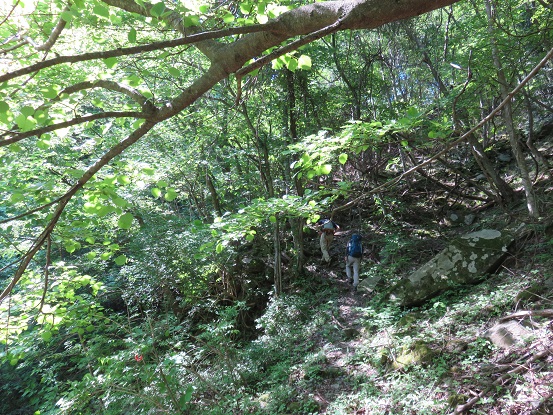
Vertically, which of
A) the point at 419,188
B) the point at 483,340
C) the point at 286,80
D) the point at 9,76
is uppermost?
the point at 286,80

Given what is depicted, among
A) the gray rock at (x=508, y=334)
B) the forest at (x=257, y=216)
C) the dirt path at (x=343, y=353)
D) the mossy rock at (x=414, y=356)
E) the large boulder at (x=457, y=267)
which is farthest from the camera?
the large boulder at (x=457, y=267)

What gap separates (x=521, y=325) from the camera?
12.3 ft

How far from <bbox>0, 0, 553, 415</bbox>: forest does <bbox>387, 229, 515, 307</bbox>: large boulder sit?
17cm

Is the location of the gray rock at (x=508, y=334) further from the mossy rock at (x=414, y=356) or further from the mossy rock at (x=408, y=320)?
the mossy rock at (x=408, y=320)

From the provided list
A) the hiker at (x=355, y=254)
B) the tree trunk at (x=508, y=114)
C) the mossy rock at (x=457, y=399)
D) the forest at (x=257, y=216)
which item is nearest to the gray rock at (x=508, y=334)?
the forest at (x=257, y=216)

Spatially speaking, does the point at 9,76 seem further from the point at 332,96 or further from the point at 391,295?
the point at 332,96

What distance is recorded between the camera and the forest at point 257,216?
183 centimetres

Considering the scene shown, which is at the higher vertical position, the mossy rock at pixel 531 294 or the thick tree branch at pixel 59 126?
the thick tree branch at pixel 59 126

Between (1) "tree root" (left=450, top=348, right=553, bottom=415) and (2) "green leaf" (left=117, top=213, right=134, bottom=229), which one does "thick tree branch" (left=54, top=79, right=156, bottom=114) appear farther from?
(1) "tree root" (left=450, top=348, right=553, bottom=415)

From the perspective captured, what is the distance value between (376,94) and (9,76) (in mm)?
10143

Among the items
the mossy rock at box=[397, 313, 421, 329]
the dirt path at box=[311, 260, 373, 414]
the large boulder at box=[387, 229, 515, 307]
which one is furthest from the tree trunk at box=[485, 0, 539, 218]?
the dirt path at box=[311, 260, 373, 414]

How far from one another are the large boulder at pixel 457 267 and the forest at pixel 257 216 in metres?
0.17

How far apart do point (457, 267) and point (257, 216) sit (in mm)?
3720

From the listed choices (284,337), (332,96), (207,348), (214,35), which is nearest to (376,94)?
(332,96)
